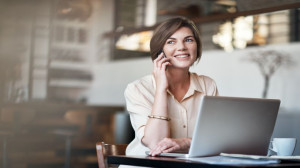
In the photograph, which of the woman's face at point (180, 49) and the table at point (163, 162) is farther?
the woman's face at point (180, 49)

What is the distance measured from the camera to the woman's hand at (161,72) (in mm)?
2365

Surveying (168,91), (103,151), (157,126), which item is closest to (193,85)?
(168,91)

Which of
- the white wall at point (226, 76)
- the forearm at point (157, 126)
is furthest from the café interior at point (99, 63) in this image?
the forearm at point (157, 126)

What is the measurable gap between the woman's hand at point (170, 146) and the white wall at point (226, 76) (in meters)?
2.52

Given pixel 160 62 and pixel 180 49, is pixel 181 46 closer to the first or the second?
pixel 180 49

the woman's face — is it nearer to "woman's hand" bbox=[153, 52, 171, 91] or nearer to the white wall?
"woman's hand" bbox=[153, 52, 171, 91]

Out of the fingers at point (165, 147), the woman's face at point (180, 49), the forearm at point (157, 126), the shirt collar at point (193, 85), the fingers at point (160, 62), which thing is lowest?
the fingers at point (165, 147)

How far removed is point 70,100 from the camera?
199 inches

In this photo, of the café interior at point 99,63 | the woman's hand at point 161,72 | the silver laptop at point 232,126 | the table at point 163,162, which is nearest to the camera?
the table at point 163,162

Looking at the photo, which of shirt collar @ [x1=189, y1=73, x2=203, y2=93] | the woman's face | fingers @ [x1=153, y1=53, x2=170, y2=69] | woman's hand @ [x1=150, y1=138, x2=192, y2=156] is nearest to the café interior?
shirt collar @ [x1=189, y1=73, x2=203, y2=93]

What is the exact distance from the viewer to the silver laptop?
1817mm

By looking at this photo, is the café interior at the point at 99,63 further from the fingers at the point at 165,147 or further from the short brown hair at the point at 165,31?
the fingers at the point at 165,147

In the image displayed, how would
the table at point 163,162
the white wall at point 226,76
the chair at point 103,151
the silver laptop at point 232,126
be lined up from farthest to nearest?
1. the white wall at point 226,76
2. the chair at point 103,151
3. the silver laptop at point 232,126
4. the table at point 163,162

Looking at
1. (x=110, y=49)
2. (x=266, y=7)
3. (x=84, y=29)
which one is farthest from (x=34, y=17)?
(x=266, y=7)
